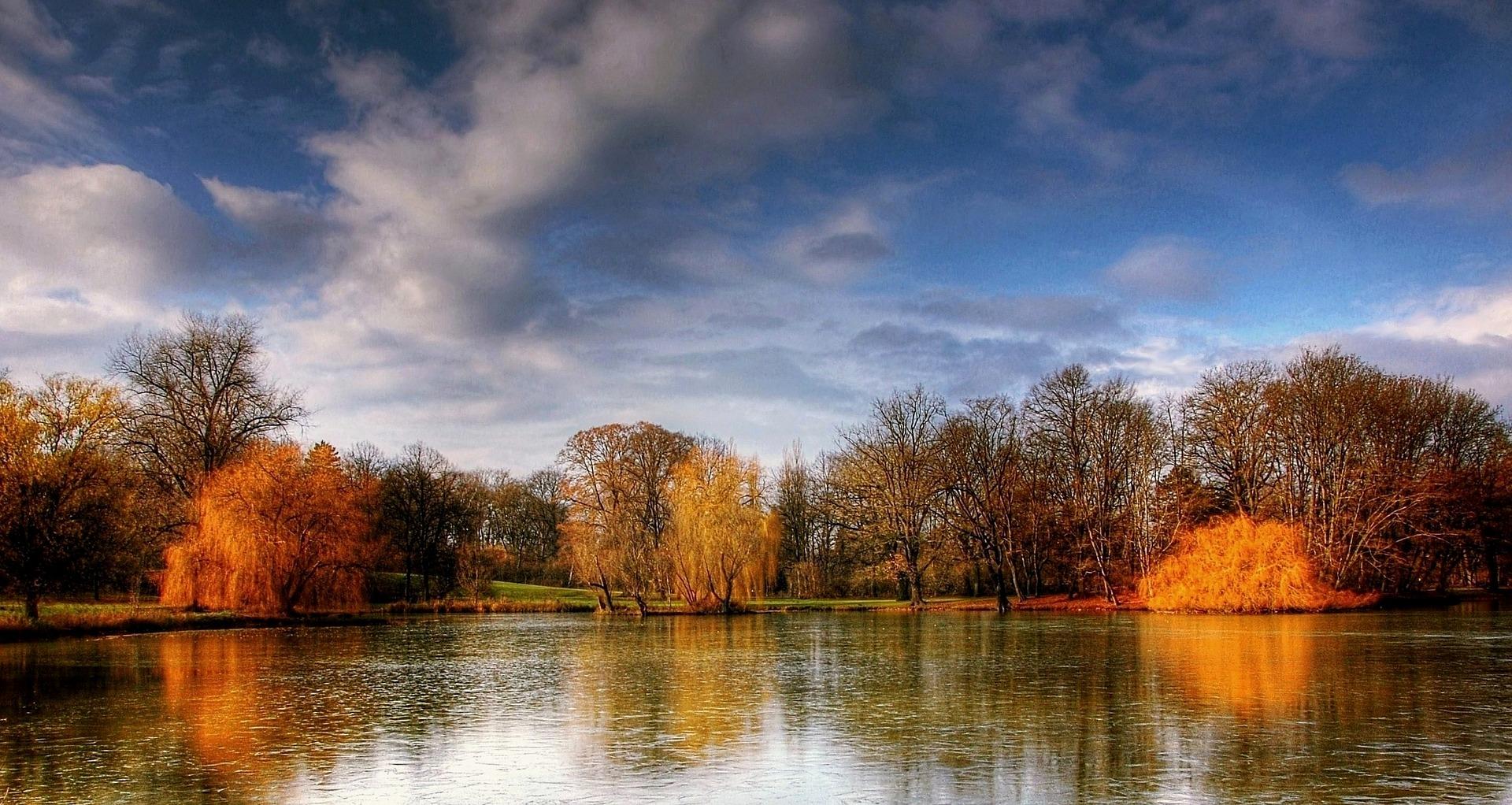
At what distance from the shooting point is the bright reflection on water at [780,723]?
9.70m

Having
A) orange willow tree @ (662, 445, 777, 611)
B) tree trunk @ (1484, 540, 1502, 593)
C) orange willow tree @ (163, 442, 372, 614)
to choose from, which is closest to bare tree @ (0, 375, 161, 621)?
orange willow tree @ (163, 442, 372, 614)

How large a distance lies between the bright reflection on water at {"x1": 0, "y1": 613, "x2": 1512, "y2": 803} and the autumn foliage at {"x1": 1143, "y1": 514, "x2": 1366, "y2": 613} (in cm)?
1353

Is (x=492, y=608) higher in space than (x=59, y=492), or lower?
lower

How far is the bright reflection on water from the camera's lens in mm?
9695

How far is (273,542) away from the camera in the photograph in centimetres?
4084

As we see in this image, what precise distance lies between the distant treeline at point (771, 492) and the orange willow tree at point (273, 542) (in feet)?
0.35

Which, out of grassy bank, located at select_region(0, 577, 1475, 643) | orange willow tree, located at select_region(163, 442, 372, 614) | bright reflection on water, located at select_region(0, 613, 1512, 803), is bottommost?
grassy bank, located at select_region(0, 577, 1475, 643)

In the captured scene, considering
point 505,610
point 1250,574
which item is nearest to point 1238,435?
point 1250,574

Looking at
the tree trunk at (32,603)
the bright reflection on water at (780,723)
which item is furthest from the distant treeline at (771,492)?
the bright reflection on water at (780,723)

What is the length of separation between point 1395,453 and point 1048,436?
1592 centimetres

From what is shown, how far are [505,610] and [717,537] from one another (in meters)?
14.7

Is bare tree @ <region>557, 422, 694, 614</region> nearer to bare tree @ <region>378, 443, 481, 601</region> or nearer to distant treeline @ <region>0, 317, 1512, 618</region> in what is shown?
distant treeline @ <region>0, 317, 1512, 618</region>

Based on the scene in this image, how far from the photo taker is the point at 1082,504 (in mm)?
51031

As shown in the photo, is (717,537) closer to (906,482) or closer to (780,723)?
(906,482)
